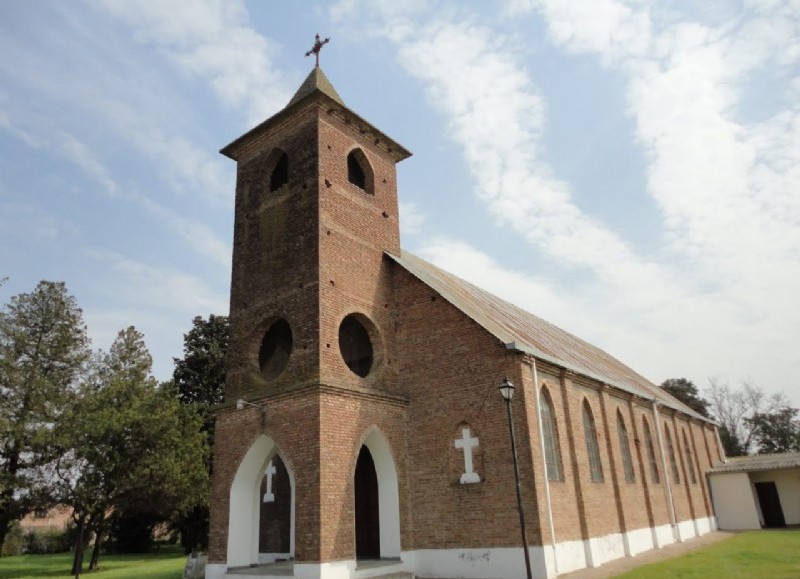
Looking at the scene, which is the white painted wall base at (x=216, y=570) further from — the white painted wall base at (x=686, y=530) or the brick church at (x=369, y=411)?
the white painted wall base at (x=686, y=530)

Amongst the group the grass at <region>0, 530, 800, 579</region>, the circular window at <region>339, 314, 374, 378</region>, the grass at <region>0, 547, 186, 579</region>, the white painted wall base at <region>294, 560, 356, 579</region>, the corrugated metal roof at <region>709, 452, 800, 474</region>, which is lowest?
the grass at <region>0, 547, 186, 579</region>

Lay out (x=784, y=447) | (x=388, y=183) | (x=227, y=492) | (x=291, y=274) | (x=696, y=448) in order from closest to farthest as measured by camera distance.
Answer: (x=227, y=492), (x=291, y=274), (x=388, y=183), (x=696, y=448), (x=784, y=447)

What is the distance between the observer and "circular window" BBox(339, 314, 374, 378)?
17641 millimetres

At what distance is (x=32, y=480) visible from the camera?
28609 millimetres

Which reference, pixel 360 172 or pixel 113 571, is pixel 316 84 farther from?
pixel 113 571

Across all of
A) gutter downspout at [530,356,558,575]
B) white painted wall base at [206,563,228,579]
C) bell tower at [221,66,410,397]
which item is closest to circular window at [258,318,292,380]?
bell tower at [221,66,410,397]

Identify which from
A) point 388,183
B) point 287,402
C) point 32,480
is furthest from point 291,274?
point 32,480

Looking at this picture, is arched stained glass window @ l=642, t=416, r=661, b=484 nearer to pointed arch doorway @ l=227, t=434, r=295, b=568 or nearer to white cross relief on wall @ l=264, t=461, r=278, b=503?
white cross relief on wall @ l=264, t=461, r=278, b=503

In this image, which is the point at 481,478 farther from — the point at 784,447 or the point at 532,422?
the point at 784,447

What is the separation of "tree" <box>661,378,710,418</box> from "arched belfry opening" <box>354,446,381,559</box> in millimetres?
46436

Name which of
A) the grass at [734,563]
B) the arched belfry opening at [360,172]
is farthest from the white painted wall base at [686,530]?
the arched belfry opening at [360,172]

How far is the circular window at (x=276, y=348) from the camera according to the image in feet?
58.4

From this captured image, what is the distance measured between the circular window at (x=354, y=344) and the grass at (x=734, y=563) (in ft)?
28.5

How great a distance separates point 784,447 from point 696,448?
37.8 m
